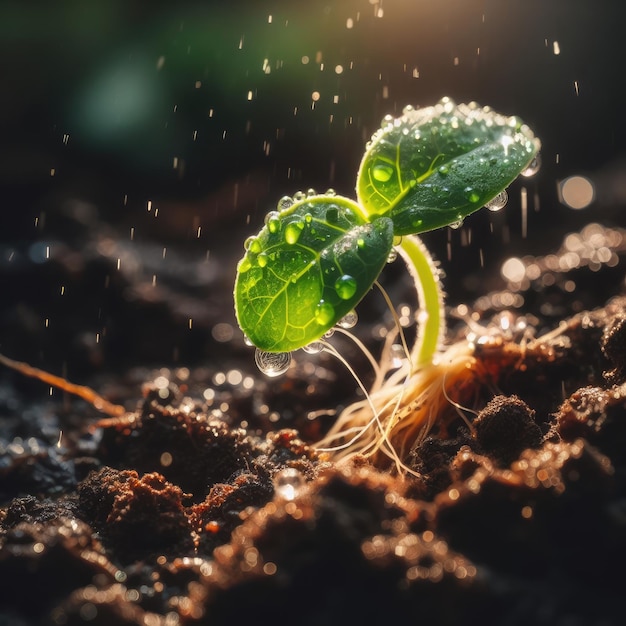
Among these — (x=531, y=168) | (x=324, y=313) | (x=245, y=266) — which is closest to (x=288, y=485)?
(x=324, y=313)

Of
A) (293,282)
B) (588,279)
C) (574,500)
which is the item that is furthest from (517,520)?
(588,279)

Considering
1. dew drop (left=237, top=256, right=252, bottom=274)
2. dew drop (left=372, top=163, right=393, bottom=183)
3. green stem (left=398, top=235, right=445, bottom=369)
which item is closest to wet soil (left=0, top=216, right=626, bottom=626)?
green stem (left=398, top=235, right=445, bottom=369)

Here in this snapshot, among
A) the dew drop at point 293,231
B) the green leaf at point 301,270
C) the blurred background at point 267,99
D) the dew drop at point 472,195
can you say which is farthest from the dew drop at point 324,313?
the blurred background at point 267,99

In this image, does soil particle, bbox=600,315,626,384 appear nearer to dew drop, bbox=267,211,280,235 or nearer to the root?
the root

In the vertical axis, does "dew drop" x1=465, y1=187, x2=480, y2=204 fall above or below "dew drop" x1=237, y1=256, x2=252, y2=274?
above

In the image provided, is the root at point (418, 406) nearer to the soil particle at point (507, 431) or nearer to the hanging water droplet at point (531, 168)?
the soil particle at point (507, 431)

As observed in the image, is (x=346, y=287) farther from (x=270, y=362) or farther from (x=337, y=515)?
(x=337, y=515)

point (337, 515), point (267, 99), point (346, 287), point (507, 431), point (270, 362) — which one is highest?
point (267, 99)
